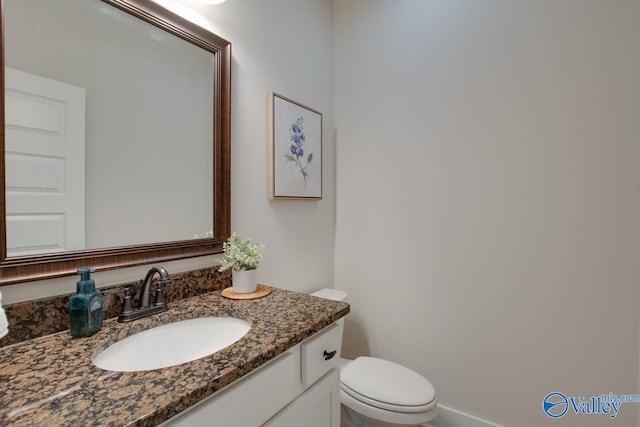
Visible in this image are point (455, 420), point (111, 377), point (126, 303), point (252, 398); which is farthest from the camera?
point (455, 420)

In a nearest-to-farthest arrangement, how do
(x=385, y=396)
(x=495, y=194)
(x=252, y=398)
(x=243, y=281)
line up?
1. (x=252, y=398)
2. (x=243, y=281)
3. (x=385, y=396)
4. (x=495, y=194)

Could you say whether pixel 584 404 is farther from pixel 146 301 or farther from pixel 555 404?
pixel 146 301

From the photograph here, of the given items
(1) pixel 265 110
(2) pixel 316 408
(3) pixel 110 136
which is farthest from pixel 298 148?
(2) pixel 316 408

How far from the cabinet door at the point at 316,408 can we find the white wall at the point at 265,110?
2.06ft

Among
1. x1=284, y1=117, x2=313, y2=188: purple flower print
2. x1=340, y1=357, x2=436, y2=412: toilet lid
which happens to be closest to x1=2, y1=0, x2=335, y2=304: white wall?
x1=284, y1=117, x2=313, y2=188: purple flower print

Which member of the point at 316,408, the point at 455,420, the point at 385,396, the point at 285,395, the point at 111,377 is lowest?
the point at 455,420

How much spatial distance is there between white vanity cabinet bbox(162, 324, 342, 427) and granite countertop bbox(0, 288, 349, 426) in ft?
0.16

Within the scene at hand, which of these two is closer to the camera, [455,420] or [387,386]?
[387,386]

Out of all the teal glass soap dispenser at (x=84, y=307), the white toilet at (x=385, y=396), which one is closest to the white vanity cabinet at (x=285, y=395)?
the white toilet at (x=385, y=396)

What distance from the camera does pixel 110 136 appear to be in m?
0.94

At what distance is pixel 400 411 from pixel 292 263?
2.80 ft

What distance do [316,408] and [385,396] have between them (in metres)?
0.48

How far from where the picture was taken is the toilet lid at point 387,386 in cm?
124

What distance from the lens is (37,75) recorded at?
0.79 metres
